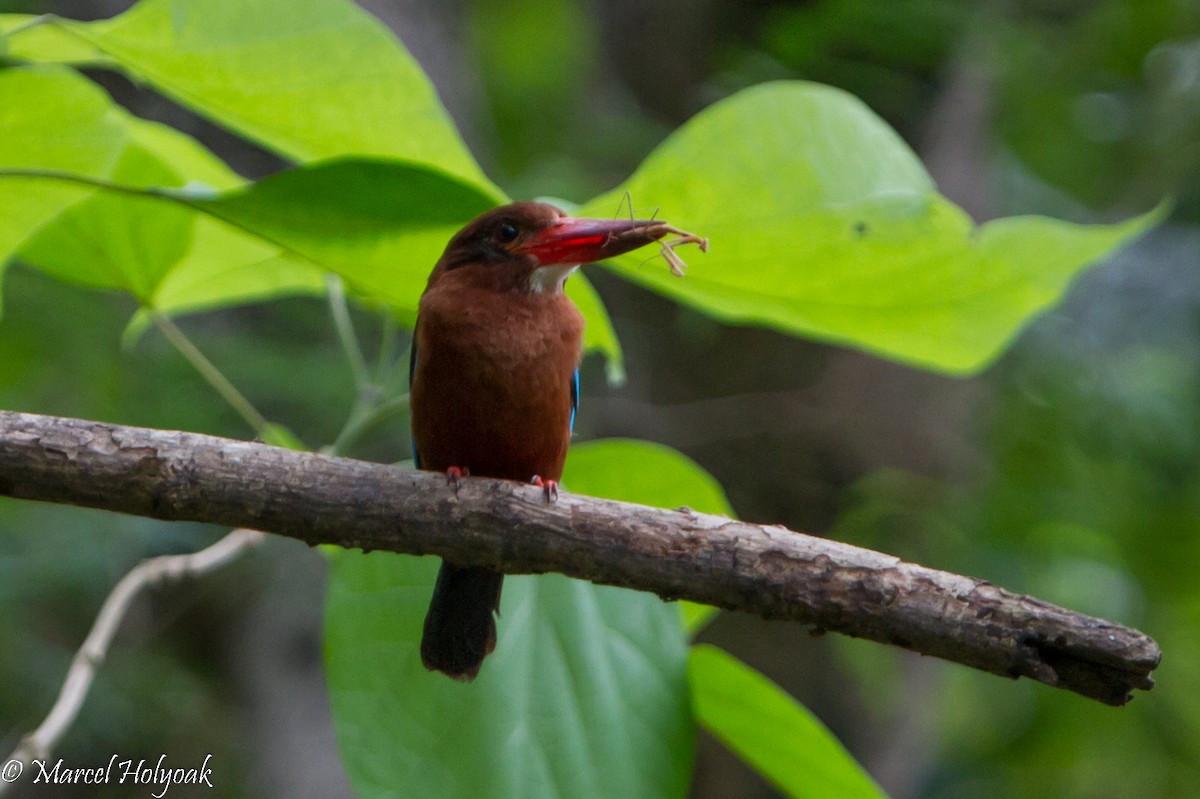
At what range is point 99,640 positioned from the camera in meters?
2.29

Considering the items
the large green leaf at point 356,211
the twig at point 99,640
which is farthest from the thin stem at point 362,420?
the large green leaf at point 356,211

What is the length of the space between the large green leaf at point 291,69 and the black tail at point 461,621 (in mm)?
870

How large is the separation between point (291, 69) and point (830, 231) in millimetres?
1095

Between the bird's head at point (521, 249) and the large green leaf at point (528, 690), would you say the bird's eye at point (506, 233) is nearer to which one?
the bird's head at point (521, 249)

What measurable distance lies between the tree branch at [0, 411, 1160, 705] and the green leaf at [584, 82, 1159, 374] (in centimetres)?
60

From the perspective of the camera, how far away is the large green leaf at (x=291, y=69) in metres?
2.08

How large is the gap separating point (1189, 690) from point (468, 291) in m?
4.97

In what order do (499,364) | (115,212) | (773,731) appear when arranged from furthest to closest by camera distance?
(499,364) → (115,212) → (773,731)

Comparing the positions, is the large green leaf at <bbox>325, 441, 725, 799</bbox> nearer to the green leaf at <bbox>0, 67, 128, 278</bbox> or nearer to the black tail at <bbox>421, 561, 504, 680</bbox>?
the black tail at <bbox>421, 561, 504, 680</bbox>

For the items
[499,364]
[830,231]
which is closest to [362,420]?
[499,364]

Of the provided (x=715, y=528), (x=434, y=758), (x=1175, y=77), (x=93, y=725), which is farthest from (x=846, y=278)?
(x=1175, y=77)

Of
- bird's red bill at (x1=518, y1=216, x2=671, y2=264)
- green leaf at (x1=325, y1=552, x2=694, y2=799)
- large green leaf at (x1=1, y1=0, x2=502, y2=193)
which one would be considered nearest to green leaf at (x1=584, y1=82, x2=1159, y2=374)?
bird's red bill at (x1=518, y1=216, x2=671, y2=264)

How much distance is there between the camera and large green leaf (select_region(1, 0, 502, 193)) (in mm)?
2080

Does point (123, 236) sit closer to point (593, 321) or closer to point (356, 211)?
point (356, 211)
